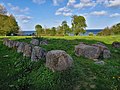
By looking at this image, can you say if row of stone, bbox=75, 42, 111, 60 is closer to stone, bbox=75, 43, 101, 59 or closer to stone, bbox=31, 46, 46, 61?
stone, bbox=75, 43, 101, 59

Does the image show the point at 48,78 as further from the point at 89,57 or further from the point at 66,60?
the point at 89,57

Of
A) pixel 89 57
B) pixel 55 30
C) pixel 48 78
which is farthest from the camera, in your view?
pixel 55 30

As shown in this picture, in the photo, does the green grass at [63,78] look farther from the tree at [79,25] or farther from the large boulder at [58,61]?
the tree at [79,25]

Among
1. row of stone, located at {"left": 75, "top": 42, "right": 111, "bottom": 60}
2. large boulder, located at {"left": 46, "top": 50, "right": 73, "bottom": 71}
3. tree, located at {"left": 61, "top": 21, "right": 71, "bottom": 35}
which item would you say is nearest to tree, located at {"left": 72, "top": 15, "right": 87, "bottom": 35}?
tree, located at {"left": 61, "top": 21, "right": 71, "bottom": 35}

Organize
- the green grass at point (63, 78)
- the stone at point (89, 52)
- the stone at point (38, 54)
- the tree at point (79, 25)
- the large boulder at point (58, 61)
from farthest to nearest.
A: the tree at point (79, 25) → the stone at point (89, 52) → the stone at point (38, 54) → the large boulder at point (58, 61) → the green grass at point (63, 78)

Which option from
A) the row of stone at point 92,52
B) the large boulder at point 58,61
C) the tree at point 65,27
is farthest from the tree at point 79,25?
the large boulder at point 58,61

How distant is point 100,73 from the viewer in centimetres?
1196

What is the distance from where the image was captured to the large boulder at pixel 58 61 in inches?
462

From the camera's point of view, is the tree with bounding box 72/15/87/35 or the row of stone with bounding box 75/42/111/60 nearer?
the row of stone with bounding box 75/42/111/60

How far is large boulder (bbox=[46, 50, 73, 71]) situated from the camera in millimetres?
11727

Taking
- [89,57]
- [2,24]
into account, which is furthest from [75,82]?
[2,24]

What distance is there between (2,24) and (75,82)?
54.9 meters

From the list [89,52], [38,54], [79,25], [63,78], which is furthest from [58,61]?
[79,25]

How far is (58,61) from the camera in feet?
38.7
